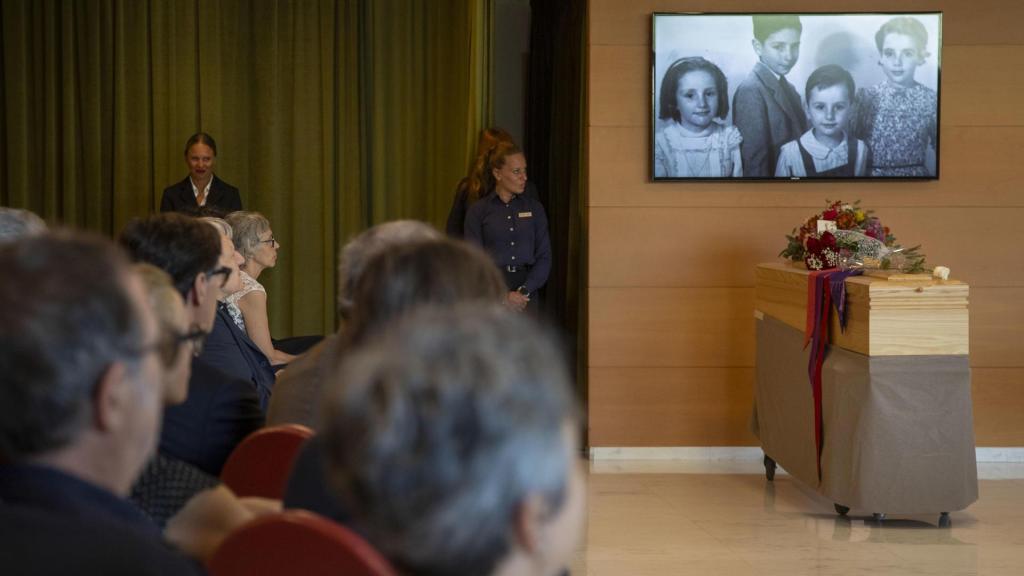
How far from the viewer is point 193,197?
788 centimetres

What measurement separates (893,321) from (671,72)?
2364 millimetres

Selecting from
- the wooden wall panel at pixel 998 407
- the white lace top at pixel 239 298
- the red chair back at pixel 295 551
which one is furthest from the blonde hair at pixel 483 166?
the red chair back at pixel 295 551

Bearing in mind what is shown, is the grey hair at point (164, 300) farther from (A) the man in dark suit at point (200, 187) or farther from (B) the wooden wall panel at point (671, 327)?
(A) the man in dark suit at point (200, 187)

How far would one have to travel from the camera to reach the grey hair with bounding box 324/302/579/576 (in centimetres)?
103

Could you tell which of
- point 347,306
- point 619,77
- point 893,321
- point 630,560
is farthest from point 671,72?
point 347,306

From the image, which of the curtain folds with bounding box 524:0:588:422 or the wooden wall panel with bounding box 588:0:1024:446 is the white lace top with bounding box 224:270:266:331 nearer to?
the wooden wall panel with bounding box 588:0:1024:446

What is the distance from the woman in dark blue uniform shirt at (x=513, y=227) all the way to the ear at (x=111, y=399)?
19.0 ft

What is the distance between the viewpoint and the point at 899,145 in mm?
7129

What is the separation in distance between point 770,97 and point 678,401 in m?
1.75

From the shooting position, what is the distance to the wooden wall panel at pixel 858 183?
23.6 feet

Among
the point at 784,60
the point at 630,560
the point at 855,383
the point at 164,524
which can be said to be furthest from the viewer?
the point at 784,60

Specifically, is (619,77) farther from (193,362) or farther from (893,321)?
(193,362)

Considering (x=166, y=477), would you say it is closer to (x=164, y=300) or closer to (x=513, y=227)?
(x=164, y=300)

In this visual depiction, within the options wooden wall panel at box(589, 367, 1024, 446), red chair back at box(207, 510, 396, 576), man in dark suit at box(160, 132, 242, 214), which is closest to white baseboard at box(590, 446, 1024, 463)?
wooden wall panel at box(589, 367, 1024, 446)
